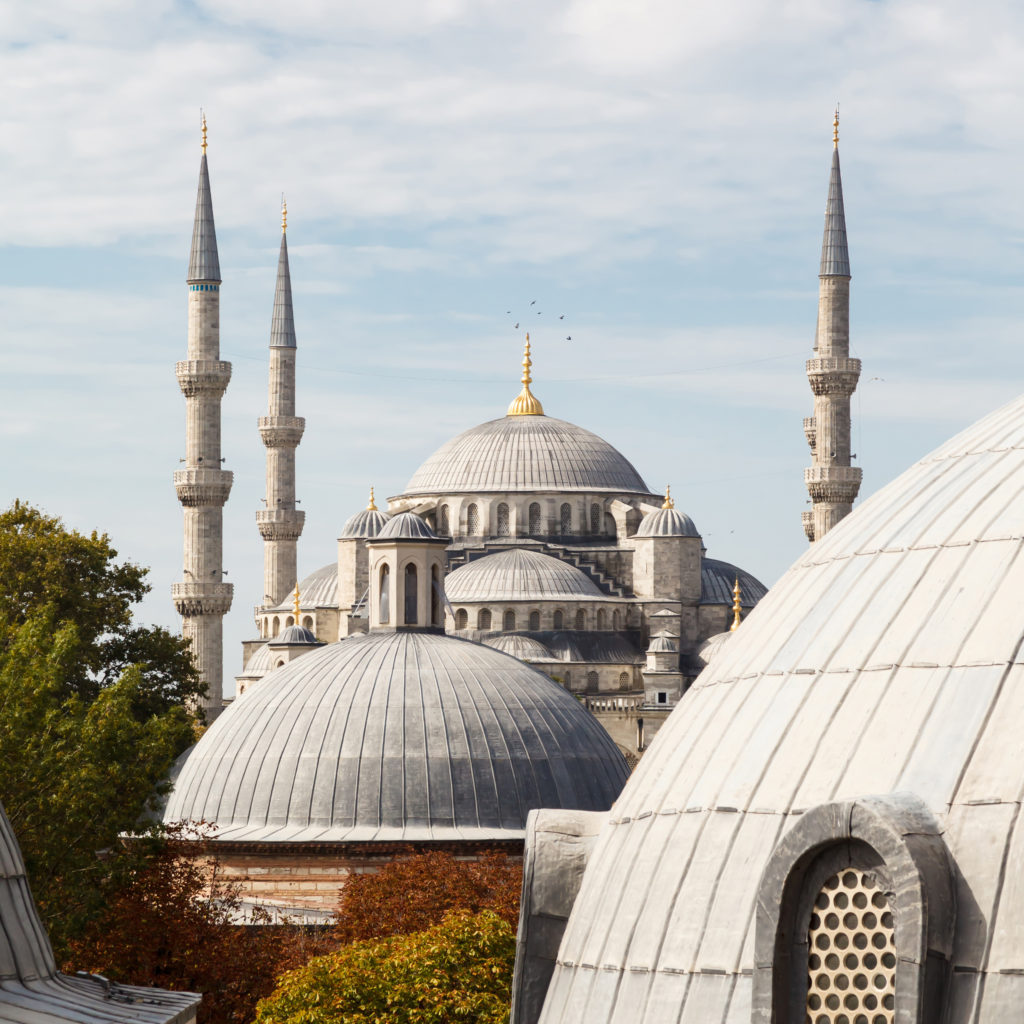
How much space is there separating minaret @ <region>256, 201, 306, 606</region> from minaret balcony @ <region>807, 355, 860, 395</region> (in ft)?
62.2

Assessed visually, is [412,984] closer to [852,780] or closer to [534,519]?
[852,780]

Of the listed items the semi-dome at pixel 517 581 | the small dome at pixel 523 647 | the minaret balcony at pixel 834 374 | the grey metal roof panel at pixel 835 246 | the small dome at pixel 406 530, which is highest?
the grey metal roof panel at pixel 835 246

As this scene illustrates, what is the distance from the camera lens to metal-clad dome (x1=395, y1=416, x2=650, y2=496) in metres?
73.8

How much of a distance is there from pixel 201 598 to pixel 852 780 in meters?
50.5

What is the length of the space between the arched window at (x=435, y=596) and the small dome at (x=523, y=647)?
Result: 94.1 feet

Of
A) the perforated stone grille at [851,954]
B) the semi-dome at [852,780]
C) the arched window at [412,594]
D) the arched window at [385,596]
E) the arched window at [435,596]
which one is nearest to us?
the semi-dome at [852,780]

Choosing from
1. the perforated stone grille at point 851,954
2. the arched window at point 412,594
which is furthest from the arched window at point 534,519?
the perforated stone grille at point 851,954

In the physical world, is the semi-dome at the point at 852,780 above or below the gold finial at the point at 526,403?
below

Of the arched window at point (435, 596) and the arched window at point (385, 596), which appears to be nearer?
the arched window at point (385, 596)

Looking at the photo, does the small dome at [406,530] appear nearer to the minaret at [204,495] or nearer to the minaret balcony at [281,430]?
the minaret at [204,495]

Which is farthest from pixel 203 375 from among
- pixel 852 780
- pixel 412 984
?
pixel 852 780

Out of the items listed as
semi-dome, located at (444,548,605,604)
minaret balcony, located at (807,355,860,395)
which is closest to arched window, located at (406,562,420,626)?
minaret balcony, located at (807,355,860,395)

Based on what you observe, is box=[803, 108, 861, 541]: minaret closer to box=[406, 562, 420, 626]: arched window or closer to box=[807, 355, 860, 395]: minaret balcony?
box=[807, 355, 860, 395]: minaret balcony

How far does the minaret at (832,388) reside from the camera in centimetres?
5875
